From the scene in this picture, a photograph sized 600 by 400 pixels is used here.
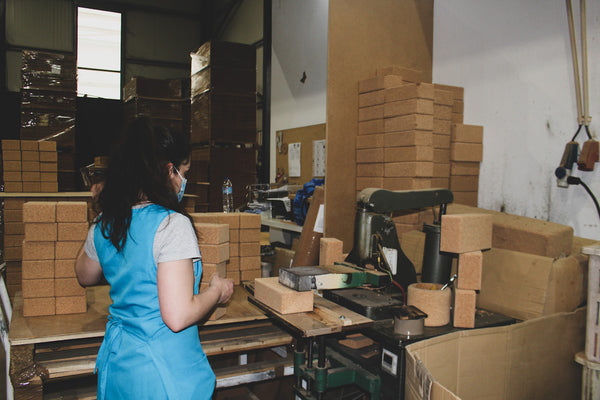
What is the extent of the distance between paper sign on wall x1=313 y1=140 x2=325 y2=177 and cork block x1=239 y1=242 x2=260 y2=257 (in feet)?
5.31

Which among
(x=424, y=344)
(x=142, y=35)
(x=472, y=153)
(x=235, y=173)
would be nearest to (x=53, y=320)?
(x=424, y=344)

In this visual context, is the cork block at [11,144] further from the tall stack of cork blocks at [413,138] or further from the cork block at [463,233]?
the cork block at [463,233]

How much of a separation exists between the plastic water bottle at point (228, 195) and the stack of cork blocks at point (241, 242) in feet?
6.69

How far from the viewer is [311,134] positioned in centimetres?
398

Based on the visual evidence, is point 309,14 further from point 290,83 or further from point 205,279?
point 205,279

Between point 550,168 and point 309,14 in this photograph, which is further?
point 309,14

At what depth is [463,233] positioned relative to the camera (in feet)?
4.95

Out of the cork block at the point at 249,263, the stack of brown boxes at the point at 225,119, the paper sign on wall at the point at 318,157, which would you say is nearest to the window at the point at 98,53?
the stack of brown boxes at the point at 225,119

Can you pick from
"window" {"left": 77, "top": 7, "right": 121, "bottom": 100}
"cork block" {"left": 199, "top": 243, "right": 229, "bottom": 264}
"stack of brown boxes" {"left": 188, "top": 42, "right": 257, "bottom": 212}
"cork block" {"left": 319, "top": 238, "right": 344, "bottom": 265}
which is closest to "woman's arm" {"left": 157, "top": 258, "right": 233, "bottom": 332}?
"cork block" {"left": 199, "top": 243, "right": 229, "bottom": 264}

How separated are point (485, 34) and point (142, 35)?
8.06 meters

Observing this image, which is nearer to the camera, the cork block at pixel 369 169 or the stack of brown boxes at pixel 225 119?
the cork block at pixel 369 169

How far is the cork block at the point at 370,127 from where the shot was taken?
2.44 meters

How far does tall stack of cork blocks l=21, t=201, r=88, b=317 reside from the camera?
6.07ft

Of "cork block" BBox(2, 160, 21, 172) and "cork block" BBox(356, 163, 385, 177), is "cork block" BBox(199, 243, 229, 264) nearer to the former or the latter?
"cork block" BBox(356, 163, 385, 177)
